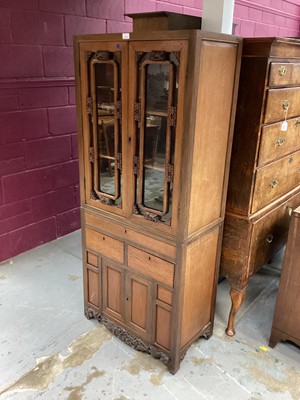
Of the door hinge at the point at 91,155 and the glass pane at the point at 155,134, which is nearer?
the glass pane at the point at 155,134

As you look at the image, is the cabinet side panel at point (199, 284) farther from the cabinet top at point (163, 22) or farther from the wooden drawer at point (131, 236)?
the cabinet top at point (163, 22)

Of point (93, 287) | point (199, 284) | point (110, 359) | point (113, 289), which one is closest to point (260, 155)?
point (199, 284)

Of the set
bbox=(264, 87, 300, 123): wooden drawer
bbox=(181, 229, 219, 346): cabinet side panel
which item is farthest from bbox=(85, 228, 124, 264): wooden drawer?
bbox=(264, 87, 300, 123): wooden drawer

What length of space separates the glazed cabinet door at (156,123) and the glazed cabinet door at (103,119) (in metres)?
0.08

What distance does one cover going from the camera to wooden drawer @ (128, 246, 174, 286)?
5.96 feet

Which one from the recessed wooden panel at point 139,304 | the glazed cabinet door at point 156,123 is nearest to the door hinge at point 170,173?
the glazed cabinet door at point 156,123

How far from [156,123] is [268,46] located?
632 millimetres

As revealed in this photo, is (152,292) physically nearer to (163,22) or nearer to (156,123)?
(156,123)

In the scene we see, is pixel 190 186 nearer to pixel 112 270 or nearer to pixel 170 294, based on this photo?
pixel 170 294

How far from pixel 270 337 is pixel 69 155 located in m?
2.21

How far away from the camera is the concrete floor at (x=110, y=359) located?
1856 mm

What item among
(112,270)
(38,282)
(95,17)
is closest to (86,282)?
(112,270)

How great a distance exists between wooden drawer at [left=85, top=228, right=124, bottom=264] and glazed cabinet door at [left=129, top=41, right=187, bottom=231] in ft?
0.87

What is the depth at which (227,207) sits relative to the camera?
203 centimetres
